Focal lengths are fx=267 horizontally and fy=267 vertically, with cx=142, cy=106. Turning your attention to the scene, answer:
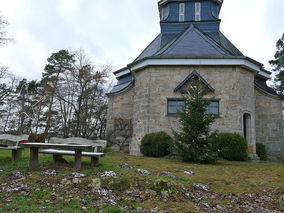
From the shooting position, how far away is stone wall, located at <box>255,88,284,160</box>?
15.5 metres

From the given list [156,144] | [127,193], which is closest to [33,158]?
[127,193]

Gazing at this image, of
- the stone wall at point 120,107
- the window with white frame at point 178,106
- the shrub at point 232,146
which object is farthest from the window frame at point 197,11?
the shrub at point 232,146

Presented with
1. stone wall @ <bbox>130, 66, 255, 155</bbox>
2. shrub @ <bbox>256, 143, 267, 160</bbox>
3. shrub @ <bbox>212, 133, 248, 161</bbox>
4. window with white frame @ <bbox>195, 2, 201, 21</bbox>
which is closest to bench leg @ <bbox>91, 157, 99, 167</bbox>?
shrub @ <bbox>212, 133, 248, 161</bbox>

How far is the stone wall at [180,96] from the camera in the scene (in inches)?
556

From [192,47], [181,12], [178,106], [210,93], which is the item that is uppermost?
[181,12]

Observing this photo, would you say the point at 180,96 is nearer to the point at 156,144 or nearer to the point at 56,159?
the point at 156,144

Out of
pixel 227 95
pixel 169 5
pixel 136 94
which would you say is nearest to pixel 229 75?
pixel 227 95

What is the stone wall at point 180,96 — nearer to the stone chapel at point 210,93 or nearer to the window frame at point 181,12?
the stone chapel at point 210,93

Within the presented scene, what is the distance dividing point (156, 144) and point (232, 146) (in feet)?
11.8

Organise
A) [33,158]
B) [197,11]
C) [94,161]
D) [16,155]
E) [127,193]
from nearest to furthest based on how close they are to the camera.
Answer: [127,193] < [33,158] < [94,161] < [16,155] < [197,11]

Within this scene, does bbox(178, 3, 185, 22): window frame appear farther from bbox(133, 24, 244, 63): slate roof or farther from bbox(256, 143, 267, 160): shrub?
bbox(256, 143, 267, 160): shrub

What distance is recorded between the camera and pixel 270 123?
52.2 feet

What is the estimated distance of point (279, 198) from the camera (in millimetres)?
5383

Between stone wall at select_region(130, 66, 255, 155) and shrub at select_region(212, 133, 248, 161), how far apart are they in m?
1.20
